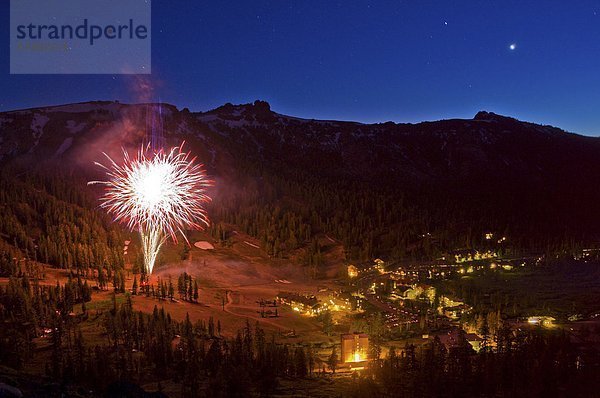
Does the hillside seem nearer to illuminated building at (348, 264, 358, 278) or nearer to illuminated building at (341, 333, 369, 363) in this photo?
illuminated building at (348, 264, 358, 278)

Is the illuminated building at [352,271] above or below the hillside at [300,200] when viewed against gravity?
below

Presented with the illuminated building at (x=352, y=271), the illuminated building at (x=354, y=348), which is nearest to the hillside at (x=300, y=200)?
the illuminated building at (x=352, y=271)

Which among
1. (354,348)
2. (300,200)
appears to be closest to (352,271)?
(354,348)

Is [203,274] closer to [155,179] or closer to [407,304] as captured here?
[155,179]

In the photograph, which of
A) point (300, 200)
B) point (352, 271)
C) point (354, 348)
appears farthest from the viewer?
point (300, 200)

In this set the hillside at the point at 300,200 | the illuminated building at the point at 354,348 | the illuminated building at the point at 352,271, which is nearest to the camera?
the illuminated building at the point at 354,348

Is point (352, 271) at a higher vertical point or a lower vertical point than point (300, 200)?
lower

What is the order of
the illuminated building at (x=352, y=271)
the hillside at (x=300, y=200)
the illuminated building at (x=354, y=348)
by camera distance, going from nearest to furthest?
the illuminated building at (x=354, y=348) → the illuminated building at (x=352, y=271) → the hillside at (x=300, y=200)

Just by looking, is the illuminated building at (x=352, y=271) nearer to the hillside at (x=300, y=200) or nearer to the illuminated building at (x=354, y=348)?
the hillside at (x=300, y=200)

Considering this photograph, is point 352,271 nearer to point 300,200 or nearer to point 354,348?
point 354,348

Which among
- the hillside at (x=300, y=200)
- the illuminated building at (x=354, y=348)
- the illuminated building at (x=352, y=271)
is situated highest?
the hillside at (x=300, y=200)

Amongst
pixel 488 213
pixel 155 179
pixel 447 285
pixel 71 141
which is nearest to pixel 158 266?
pixel 155 179

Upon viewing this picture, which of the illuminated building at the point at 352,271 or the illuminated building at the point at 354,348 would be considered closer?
the illuminated building at the point at 354,348
